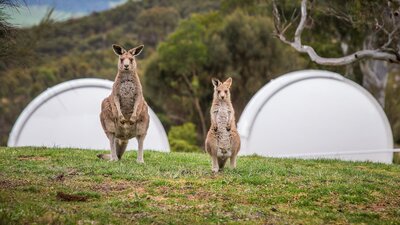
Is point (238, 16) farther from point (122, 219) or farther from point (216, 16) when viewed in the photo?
point (122, 219)

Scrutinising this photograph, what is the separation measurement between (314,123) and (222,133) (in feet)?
39.3

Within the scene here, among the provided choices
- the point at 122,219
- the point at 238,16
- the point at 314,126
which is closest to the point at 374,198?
the point at 122,219

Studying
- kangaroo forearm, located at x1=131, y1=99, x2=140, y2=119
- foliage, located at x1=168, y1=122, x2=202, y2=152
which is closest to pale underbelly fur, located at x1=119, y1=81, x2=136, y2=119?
kangaroo forearm, located at x1=131, y1=99, x2=140, y2=119

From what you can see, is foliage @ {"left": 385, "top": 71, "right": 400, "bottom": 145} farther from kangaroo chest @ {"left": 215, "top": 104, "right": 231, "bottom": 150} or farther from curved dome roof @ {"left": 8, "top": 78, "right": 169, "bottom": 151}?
kangaroo chest @ {"left": 215, "top": 104, "right": 231, "bottom": 150}

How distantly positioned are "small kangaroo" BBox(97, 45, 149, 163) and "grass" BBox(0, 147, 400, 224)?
2.14ft

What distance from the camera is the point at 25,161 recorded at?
547 inches

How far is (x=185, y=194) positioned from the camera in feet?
34.7

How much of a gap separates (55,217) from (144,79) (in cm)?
4405

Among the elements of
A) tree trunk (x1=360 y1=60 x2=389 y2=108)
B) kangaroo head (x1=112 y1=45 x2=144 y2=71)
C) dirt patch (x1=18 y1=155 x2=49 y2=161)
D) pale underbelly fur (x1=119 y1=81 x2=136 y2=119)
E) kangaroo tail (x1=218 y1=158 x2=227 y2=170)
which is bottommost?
dirt patch (x1=18 y1=155 x2=49 y2=161)

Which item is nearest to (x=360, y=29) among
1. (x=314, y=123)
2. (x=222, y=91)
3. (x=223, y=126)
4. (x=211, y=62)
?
(x=314, y=123)

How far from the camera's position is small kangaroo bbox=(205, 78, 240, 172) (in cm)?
1212

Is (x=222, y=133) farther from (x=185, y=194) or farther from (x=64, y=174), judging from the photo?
(x=64, y=174)

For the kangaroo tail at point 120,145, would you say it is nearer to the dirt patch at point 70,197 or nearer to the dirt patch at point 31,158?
the dirt patch at point 31,158

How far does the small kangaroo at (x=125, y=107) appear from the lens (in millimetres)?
13453
